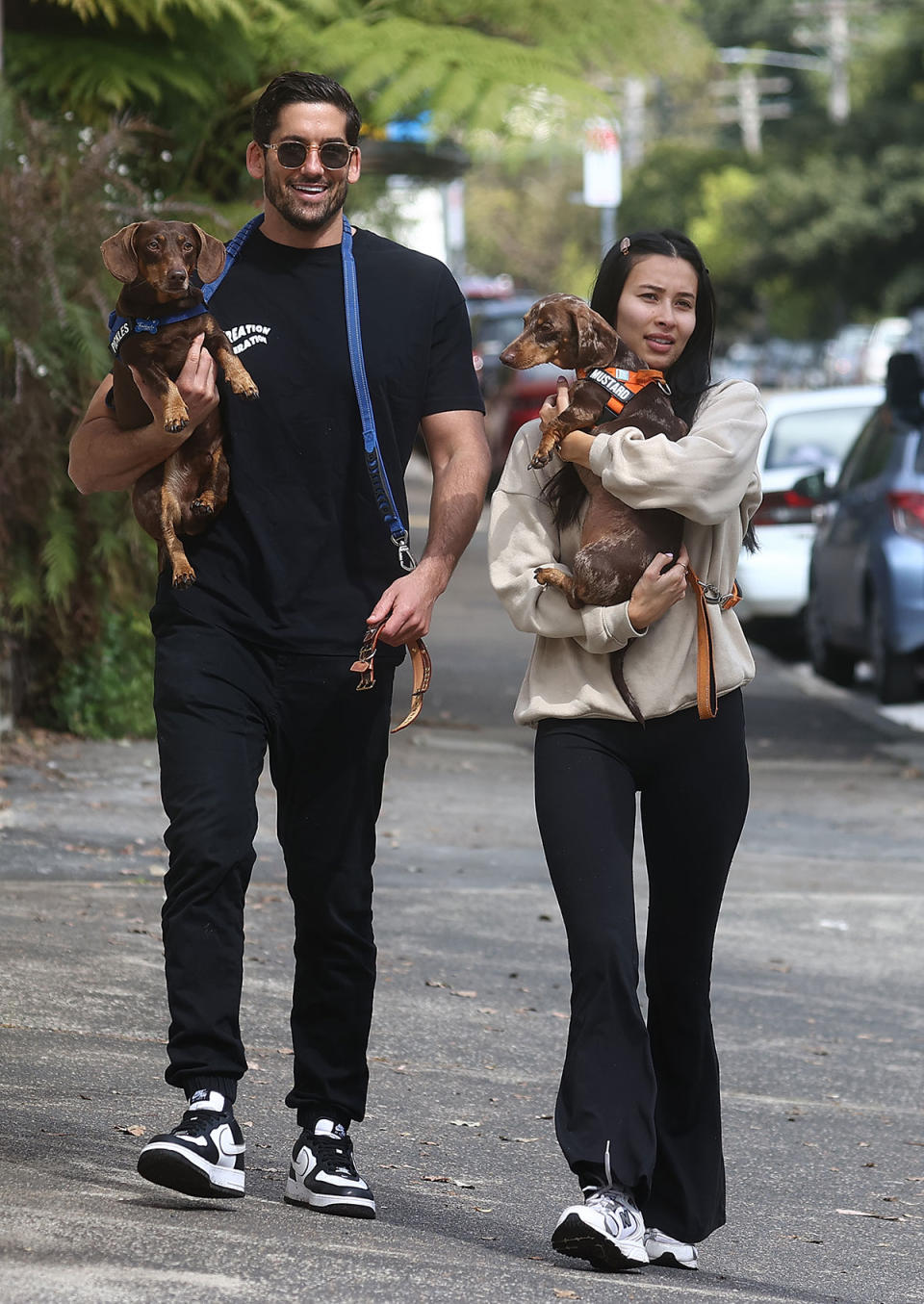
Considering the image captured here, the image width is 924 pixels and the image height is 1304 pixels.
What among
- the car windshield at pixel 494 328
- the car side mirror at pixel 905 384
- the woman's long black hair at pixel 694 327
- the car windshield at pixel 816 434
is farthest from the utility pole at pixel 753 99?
the woman's long black hair at pixel 694 327

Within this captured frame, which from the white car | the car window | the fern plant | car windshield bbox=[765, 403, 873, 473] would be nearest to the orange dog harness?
the fern plant

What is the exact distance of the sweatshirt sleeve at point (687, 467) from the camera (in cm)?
436

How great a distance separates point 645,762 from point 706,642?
257 millimetres

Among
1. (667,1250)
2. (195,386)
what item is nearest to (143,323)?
(195,386)

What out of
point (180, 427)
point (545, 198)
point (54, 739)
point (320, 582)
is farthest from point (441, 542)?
point (545, 198)

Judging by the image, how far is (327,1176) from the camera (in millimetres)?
4547

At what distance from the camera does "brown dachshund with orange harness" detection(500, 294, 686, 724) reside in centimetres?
441

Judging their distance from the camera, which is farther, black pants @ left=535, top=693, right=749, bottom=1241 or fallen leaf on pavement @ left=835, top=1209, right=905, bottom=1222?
fallen leaf on pavement @ left=835, top=1209, right=905, bottom=1222

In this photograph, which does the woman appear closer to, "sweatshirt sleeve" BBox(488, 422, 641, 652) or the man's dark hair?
"sweatshirt sleeve" BBox(488, 422, 641, 652)

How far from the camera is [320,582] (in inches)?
181

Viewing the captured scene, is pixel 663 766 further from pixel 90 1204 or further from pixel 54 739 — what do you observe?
pixel 54 739

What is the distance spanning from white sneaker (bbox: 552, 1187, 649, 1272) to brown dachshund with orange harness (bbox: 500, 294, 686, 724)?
0.92 metres

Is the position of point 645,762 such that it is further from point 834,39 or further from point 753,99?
point 753,99

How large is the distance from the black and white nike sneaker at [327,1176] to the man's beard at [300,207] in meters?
1.77
